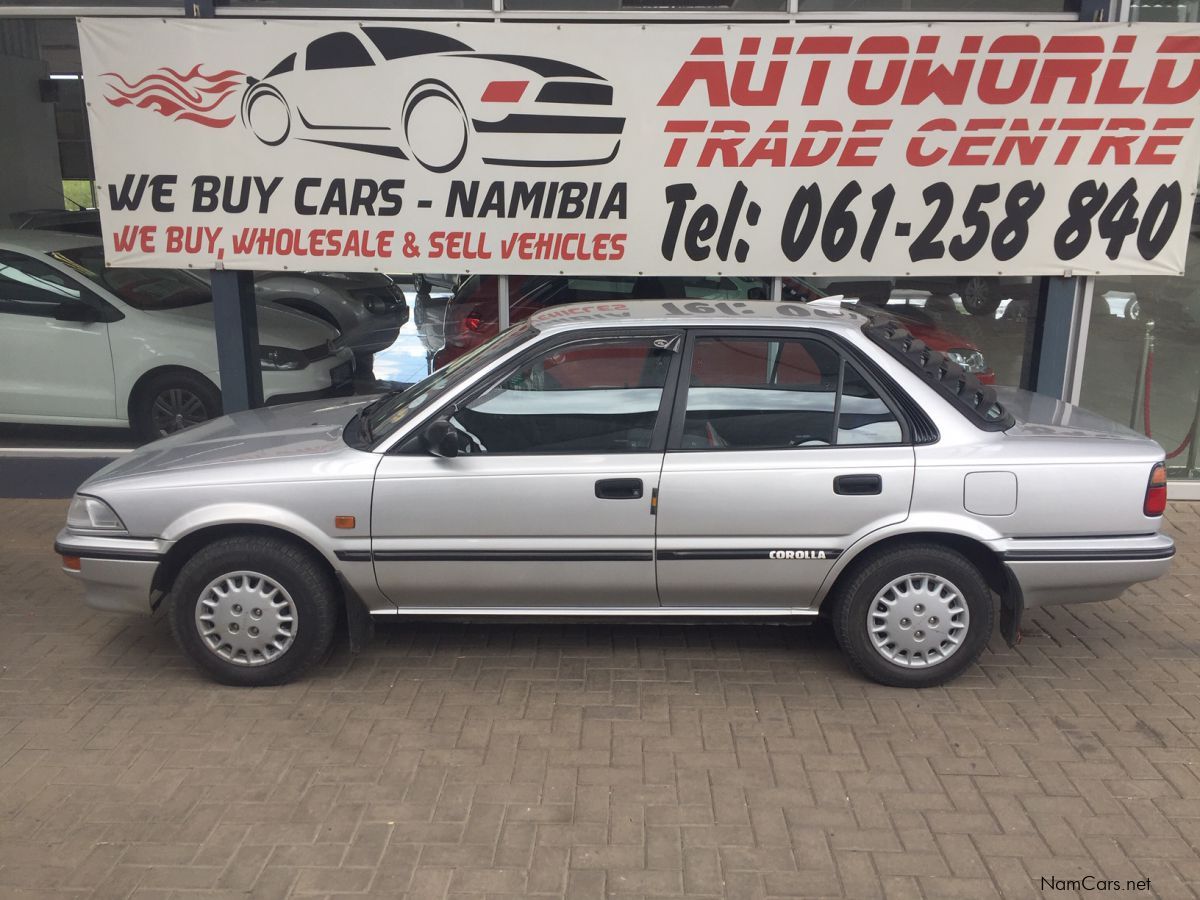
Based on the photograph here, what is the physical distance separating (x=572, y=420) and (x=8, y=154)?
5494 millimetres

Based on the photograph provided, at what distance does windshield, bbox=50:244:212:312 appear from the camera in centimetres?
709

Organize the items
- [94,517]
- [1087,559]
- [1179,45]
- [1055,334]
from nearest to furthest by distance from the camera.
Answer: [1087,559]
[94,517]
[1179,45]
[1055,334]

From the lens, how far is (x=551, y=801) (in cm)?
362

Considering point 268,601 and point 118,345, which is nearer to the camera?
point 268,601

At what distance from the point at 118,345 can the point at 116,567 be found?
3.48 metres

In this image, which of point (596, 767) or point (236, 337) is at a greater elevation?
point (236, 337)

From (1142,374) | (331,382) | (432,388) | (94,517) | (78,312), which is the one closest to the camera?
(94,517)

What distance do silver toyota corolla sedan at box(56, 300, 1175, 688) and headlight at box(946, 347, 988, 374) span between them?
9.35ft

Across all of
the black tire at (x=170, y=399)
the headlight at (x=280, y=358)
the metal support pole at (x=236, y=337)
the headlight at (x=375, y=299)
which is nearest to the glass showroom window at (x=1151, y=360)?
the headlight at (x=375, y=299)

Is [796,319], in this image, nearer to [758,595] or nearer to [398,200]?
[758,595]

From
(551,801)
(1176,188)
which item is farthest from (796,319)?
(1176,188)

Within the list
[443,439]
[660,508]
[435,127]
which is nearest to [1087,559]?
[660,508]

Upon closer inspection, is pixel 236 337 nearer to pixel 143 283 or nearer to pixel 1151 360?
pixel 143 283

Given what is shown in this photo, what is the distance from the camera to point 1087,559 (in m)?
4.20
